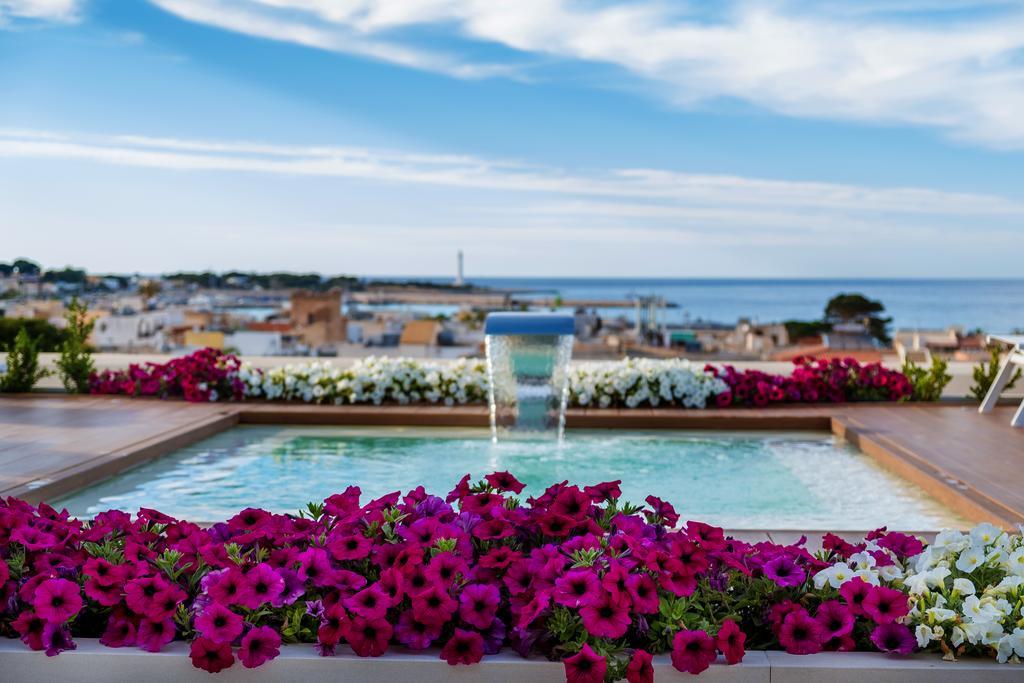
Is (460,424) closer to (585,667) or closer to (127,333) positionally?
(585,667)

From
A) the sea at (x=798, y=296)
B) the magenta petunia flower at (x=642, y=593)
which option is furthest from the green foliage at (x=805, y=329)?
the magenta petunia flower at (x=642, y=593)

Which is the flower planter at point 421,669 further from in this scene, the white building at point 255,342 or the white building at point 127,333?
the white building at point 127,333

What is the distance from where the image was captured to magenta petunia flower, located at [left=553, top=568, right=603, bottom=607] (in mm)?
1978

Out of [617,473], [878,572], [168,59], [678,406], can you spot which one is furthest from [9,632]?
[168,59]

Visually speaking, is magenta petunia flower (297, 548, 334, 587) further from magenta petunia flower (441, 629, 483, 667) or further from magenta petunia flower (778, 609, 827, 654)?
magenta petunia flower (778, 609, 827, 654)

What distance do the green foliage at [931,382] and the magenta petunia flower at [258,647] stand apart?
6.02 metres

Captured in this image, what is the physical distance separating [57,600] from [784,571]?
1.53 metres

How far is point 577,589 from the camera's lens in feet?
6.62

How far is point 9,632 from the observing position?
2119 millimetres

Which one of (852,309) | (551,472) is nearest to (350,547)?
(551,472)

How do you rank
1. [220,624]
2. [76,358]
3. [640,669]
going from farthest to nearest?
[76,358] < [220,624] < [640,669]

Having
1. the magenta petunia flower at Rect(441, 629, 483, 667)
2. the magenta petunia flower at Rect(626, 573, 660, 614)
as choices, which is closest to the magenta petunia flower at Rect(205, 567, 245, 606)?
the magenta petunia flower at Rect(441, 629, 483, 667)

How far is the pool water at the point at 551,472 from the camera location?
4348 millimetres

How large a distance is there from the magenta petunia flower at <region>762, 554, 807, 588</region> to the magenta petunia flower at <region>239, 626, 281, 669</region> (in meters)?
1.04
